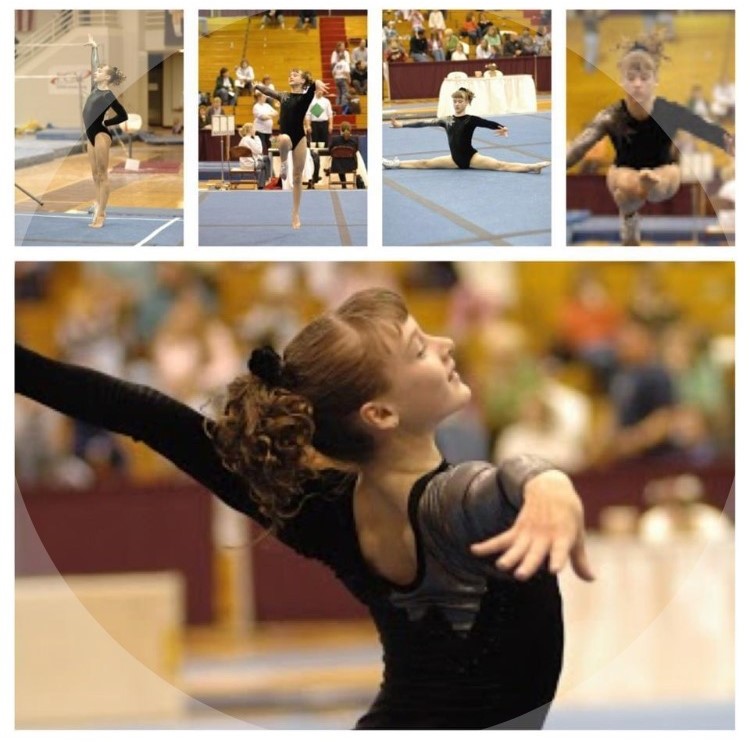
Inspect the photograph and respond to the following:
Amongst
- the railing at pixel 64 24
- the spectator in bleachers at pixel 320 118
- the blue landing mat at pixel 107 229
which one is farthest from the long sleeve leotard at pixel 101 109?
the spectator in bleachers at pixel 320 118

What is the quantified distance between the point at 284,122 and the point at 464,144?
0.44m

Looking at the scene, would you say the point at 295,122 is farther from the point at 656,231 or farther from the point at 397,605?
the point at 397,605

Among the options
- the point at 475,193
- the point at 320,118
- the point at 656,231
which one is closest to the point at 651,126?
the point at 656,231

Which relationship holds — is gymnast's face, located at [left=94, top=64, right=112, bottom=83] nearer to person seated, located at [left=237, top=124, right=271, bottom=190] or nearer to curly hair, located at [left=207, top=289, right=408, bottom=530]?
person seated, located at [left=237, top=124, right=271, bottom=190]

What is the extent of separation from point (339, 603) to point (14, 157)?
133 centimetres

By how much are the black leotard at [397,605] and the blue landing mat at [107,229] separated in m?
0.31

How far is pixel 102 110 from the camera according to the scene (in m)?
3.14

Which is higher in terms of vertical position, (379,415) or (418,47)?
(418,47)

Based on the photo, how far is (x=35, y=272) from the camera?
3.07 meters

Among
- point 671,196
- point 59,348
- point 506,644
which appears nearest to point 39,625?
point 59,348

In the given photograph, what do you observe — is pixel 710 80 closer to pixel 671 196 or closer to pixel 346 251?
pixel 671 196

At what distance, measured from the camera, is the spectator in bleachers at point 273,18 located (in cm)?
309

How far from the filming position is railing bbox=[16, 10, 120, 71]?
10.2 feet

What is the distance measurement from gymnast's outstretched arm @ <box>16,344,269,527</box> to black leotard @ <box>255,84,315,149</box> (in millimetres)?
705
